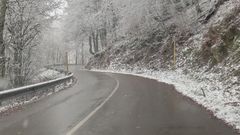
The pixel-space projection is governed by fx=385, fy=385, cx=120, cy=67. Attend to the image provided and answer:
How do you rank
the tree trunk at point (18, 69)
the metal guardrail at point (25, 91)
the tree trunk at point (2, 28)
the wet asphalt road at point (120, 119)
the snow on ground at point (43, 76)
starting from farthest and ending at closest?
the snow on ground at point (43, 76) → the tree trunk at point (18, 69) → the tree trunk at point (2, 28) → the metal guardrail at point (25, 91) → the wet asphalt road at point (120, 119)

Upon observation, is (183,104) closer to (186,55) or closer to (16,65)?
(16,65)

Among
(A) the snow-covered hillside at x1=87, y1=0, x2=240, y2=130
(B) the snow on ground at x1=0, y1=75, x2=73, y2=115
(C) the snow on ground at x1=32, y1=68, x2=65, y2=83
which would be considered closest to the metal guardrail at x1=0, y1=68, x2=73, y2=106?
(B) the snow on ground at x1=0, y1=75, x2=73, y2=115

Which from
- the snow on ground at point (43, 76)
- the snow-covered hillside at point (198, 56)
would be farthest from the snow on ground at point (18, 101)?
the snow-covered hillside at point (198, 56)

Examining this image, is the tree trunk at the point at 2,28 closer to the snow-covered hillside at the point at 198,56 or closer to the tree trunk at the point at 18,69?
the tree trunk at the point at 18,69

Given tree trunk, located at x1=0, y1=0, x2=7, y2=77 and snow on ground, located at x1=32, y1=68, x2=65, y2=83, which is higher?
tree trunk, located at x1=0, y1=0, x2=7, y2=77

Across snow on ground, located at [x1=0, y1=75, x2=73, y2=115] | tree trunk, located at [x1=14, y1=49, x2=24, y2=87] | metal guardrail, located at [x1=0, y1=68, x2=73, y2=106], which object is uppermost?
tree trunk, located at [x1=14, y1=49, x2=24, y2=87]

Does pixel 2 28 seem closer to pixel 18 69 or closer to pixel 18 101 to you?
pixel 18 69

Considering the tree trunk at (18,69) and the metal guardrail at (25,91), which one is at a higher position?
the tree trunk at (18,69)

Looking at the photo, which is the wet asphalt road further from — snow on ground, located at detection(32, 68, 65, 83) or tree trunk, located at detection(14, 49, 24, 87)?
snow on ground, located at detection(32, 68, 65, 83)

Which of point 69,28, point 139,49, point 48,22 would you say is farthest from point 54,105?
point 69,28

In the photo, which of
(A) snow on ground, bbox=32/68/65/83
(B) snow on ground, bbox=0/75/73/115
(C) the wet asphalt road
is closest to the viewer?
(C) the wet asphalt road

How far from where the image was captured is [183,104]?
45.5 ft

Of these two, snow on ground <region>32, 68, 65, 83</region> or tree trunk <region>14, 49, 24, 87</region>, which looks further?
snow on ground <region>32, 68, 65, 83</region>

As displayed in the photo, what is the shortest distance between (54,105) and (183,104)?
505 cm
